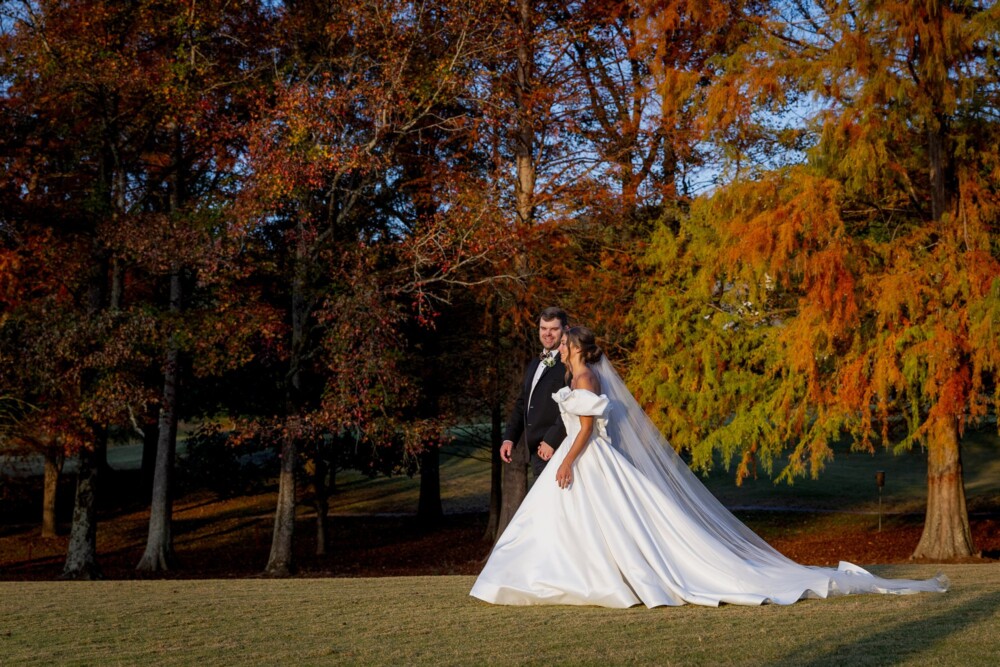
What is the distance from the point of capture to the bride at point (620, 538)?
7234mm

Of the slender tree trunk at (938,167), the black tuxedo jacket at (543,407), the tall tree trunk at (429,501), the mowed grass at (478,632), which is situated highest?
the slender tree trunk at (938,167)

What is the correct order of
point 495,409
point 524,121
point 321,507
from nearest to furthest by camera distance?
1. point 524,121
2. point 495,409
3. point 321,507

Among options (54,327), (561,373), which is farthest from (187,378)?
(561,373)

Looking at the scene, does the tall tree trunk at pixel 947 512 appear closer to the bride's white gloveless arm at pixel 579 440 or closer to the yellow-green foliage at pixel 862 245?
the yellow-green foliage at pixel 862 245

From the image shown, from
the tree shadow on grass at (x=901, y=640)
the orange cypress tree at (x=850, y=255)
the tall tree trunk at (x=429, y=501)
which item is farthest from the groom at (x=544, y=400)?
the tall tree trunk at (x=429, y=501)

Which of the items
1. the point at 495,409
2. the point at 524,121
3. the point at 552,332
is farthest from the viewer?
the point at 495,409

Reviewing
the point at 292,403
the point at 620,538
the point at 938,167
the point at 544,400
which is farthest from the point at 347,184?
the point at 620,538

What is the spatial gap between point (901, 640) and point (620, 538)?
2.06m

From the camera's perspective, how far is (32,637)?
6441mm

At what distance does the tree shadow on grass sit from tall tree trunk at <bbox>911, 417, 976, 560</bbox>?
432 inches

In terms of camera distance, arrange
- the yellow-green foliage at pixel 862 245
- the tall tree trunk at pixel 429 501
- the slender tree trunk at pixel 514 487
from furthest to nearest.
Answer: the tall tree trunk at pixel 429 501 < the slender tree trunk at pixel 514 487 < the yellow-green foliage at pixel 862 245

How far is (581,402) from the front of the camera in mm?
7730

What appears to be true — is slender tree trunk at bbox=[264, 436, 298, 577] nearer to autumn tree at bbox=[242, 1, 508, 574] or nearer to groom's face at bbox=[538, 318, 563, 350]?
autumn tree at bbox=[242, 1, 508, 574]

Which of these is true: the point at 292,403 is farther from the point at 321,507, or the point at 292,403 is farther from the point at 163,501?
the point at 321,507
